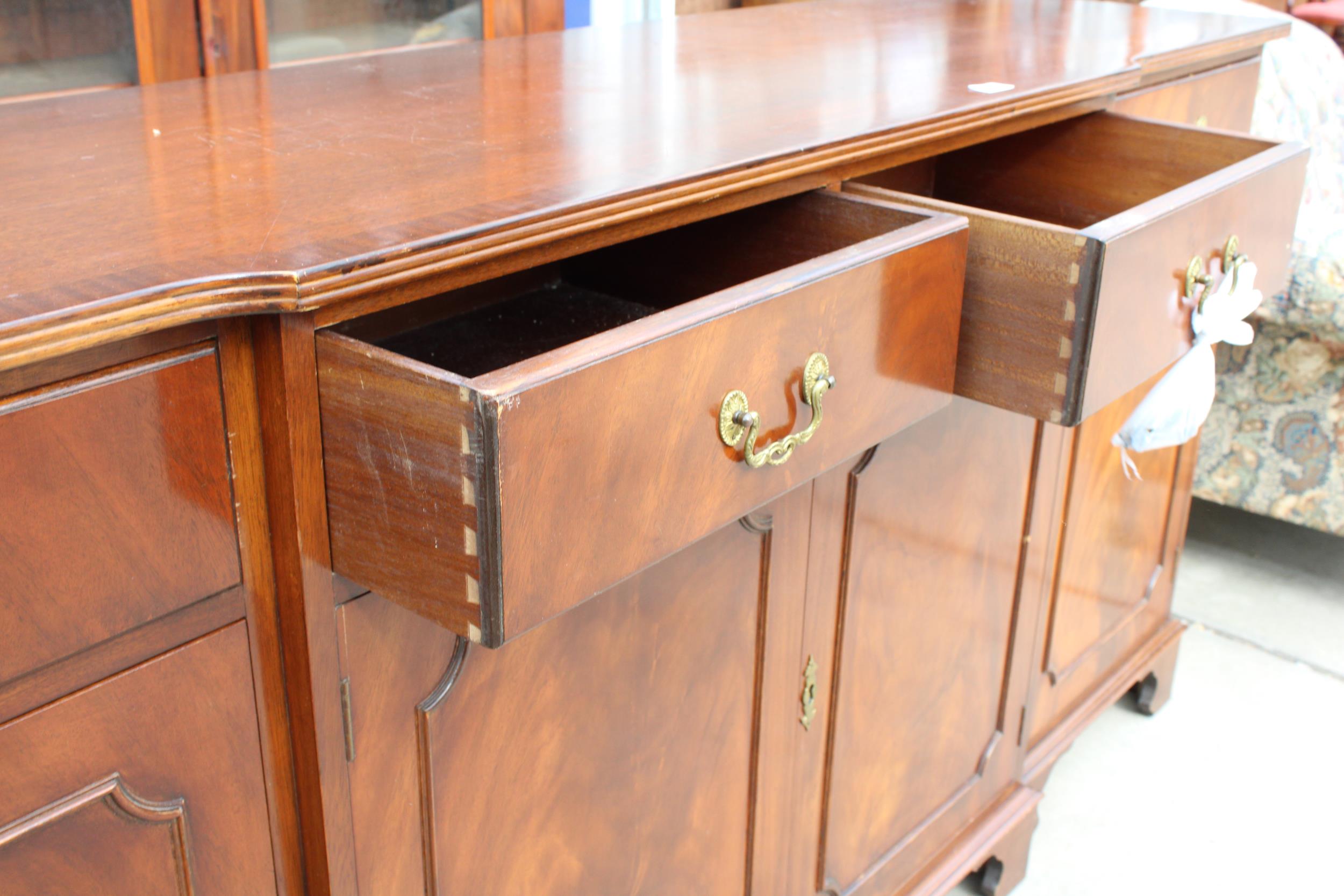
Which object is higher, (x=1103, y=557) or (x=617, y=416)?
(x=617, y=416)

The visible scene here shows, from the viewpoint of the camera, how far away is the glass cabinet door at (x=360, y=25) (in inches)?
44.9

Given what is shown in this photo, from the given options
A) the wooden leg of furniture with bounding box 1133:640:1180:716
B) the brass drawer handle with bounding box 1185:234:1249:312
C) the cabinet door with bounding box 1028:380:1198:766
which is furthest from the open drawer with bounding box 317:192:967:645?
the wooden leg of furniture with bounding box 1133:640:1180:716

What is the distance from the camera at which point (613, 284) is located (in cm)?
96

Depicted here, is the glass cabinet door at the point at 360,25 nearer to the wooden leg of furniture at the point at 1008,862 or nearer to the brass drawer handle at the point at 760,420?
the brass drawer handle at the point at 760,420

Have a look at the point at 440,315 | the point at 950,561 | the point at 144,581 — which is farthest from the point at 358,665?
the point at 950,561

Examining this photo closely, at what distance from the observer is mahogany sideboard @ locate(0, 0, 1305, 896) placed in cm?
55

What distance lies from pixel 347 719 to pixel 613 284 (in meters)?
0.42

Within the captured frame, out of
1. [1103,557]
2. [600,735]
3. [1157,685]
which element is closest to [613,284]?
[600,735]

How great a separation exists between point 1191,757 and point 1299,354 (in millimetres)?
645

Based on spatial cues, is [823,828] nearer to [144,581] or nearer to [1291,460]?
[144,581]

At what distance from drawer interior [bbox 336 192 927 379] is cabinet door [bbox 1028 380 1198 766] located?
471 millimetres

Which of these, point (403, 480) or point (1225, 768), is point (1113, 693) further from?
point (403, 480)

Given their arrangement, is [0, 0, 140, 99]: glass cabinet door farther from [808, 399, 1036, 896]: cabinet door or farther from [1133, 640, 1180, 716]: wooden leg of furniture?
[1133, 640, 1180, 716]: wooden leg of furniture

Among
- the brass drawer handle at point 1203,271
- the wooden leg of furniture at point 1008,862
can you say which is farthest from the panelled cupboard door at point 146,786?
the wooden leg of furniture at point 1008,862
